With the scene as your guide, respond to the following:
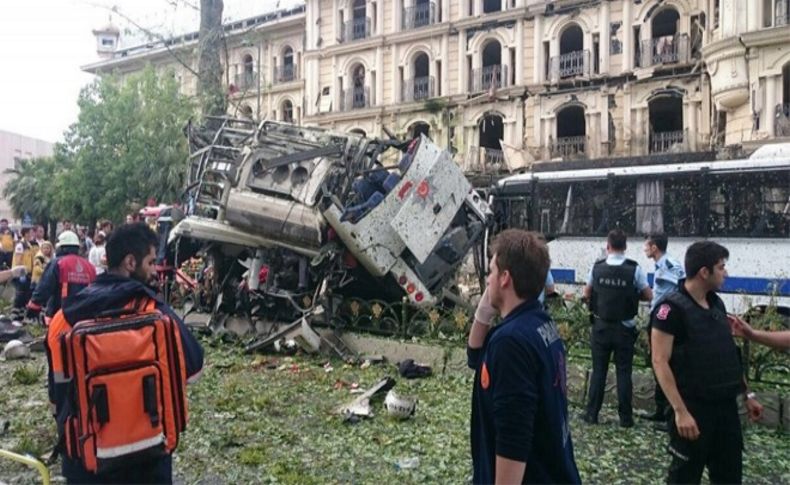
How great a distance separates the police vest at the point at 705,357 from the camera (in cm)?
338

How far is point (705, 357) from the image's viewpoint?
3402mm

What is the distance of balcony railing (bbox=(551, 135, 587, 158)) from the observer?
2586 centimetres

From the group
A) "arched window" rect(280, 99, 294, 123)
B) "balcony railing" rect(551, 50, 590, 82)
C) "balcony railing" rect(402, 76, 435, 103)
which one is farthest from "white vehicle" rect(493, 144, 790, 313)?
"arched window" rect(280, 99, 294, 123)

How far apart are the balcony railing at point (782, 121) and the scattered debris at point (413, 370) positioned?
17.0m

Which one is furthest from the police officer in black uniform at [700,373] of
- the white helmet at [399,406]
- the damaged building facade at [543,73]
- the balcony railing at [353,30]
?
the balcony railing at [353,30]

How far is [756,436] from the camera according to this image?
570 cm

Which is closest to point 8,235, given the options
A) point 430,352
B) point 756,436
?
point 430,352

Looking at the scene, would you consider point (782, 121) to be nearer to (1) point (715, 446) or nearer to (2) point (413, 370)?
(2) point (413, 370)

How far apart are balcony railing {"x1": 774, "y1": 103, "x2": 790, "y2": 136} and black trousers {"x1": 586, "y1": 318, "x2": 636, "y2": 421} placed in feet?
55.7

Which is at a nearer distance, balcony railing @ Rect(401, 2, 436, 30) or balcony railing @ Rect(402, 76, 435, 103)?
balcony railing @ Rect(402, 76, 435, 103)

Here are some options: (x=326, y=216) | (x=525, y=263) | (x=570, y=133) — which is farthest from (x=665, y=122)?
(x=525, y=263)

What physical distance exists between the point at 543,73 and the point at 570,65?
3.85 ft

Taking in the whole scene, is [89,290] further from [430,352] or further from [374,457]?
[430,352]

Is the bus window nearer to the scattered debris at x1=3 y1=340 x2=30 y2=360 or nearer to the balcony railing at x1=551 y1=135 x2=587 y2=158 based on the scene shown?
the scattered debris at x1=3 y1=340 x2=30 y2=360
